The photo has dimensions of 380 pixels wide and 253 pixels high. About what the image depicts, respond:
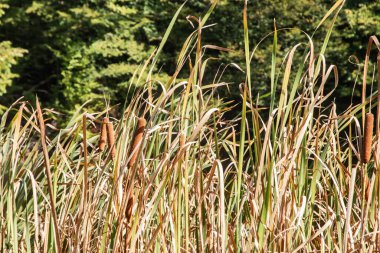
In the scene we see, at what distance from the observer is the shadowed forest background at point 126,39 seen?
10977mm

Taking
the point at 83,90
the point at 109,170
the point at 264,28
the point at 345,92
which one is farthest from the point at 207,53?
the point at 109,170

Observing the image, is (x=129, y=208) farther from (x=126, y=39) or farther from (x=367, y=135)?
(x=126, y=39)

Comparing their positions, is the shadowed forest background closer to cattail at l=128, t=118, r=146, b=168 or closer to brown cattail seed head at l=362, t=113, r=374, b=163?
brown cattail seed head at l=362, t=113, r=374, b=163

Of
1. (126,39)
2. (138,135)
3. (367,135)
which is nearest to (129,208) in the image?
(138,135)

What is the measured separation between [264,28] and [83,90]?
3465mm

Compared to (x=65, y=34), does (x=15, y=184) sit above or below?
above

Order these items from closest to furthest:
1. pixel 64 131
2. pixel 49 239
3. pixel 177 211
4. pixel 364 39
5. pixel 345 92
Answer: pixel 177 211
pixel 49 239
pixel 64 131
pixel 345 92
pixel 364 39

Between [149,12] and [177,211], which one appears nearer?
[177,211]

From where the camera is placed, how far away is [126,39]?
1364 cm

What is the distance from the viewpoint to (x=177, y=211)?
1.73m

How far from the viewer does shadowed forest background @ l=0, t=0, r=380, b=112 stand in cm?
1098

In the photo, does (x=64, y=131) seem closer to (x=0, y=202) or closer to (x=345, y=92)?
(x=0, y=202)

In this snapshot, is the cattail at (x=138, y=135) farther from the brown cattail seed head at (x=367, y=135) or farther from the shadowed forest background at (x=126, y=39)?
the shadowed forest background at (x=126, y=39)

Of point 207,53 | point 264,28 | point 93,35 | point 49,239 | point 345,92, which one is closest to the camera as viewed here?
point 49,239
